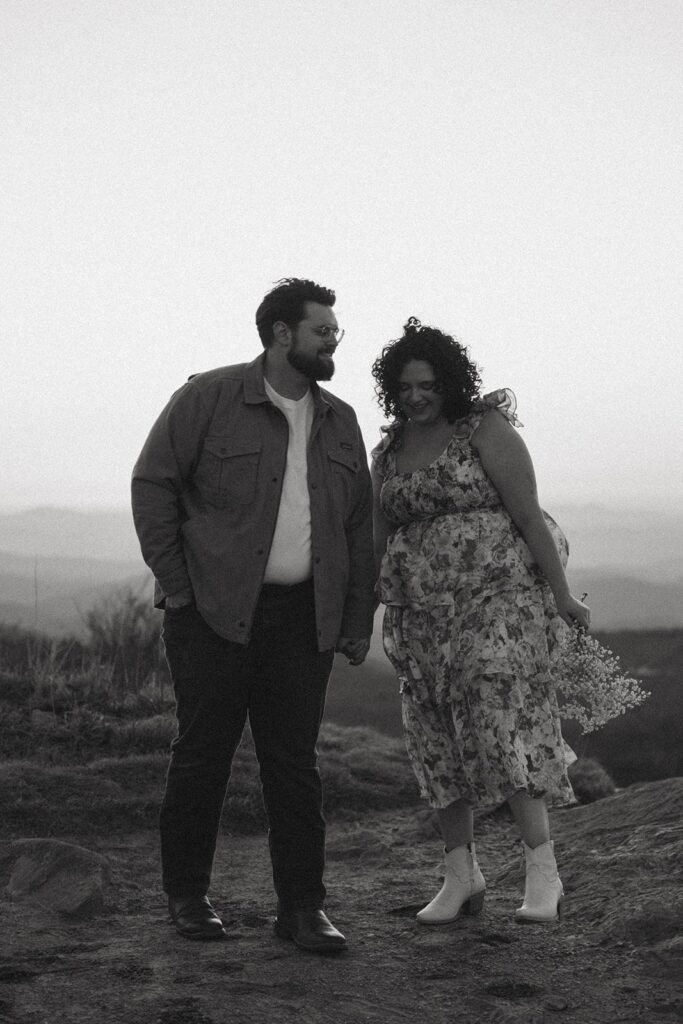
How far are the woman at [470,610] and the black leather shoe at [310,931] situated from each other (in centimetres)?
49

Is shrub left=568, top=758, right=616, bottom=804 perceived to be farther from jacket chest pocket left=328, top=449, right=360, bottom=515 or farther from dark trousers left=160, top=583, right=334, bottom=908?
jacket chest pocket left=328, top=449, right=360, bottom=515

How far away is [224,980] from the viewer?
11.5ft

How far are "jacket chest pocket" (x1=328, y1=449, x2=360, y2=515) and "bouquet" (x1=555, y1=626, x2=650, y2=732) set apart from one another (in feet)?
3.42

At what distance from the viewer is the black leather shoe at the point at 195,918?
403cm

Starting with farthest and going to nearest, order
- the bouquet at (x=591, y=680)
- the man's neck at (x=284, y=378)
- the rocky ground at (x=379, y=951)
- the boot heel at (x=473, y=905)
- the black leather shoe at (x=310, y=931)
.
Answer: the bouquet at (x=591, y=680)
the boot heel at (x=473, y=905)
the man's neck at (x=284, y=378)
the black leather shoe at (x=310, y=931)
the rocky ground at (x=379, y=951)

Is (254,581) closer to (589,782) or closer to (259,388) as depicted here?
(259,388)

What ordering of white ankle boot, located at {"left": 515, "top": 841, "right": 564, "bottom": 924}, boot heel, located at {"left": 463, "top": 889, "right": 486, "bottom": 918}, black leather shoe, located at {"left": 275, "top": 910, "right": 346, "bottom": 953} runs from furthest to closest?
boot heel, located at {"left": 463, "top": 889, "right": 486, "bottom": 918}
white ankle boot, located at {"left": 515, "top": 841, "right": 564, "bottom": 924}
black leather shoe, located at {"left": 275, "top": 910, "right": 346, "bottom": 953}

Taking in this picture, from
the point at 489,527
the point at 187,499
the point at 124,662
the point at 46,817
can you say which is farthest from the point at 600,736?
the point at 187,499

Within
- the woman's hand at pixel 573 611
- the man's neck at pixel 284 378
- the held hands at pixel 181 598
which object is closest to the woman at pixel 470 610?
the woman's hand at pixel 573 611

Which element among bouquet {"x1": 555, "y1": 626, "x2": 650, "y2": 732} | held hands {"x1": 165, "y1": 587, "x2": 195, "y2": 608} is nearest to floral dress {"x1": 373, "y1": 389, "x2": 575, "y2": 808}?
bouquet {"x1": 555, "y1": 626, "x2": 650, "y2": 732}

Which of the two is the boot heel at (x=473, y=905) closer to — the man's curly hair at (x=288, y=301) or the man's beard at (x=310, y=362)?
the man's beard at (x=310, y=362)

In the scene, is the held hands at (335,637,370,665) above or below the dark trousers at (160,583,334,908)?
above

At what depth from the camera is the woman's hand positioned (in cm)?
429

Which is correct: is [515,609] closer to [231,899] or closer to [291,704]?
[291,704]
